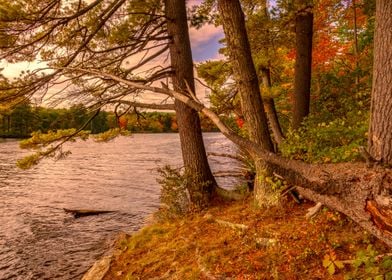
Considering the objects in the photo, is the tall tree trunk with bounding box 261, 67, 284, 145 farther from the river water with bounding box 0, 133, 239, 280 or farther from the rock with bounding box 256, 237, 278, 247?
the rock with bounding box 256, 237, 278, 247

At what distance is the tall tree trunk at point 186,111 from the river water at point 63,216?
2.92 meters

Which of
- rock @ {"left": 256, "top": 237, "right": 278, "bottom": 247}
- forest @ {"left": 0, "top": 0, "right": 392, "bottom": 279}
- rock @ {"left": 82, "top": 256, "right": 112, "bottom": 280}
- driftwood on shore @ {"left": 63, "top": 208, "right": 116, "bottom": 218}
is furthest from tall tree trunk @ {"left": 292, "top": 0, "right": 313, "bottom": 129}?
driftwood on shore @ {"left": 63, "top": 208, "right": 116, "bottom": 218}

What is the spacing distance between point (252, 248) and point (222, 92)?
7.54 meters

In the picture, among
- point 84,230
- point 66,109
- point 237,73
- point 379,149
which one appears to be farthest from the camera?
point 84,230

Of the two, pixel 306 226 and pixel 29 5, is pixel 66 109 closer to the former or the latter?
pixel 29 5

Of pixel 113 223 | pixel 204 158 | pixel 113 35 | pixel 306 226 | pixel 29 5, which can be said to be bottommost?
pixel 113 223

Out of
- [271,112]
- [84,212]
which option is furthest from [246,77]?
[84,212]

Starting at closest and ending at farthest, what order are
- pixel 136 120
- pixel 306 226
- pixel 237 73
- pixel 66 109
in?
pixel 306 226 → pixel 237 73 → pixel 66 109 → pixel 136 120

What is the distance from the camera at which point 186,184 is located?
7828 mm

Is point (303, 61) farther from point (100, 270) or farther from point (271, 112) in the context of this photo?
point (100, 270)

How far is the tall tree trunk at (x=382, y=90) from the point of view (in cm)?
327

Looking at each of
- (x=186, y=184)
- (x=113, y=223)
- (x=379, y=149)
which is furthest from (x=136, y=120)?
(x=379, y=149)

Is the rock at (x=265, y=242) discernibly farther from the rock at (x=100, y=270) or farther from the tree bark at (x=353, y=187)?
the rock at (x=100, y=270)

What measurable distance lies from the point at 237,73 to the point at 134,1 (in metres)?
3.62
